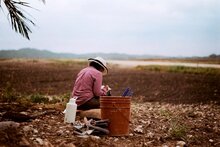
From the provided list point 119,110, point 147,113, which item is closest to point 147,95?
point 147,113

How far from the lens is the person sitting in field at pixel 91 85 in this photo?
8156mm

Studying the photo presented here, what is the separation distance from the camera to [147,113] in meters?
10.4

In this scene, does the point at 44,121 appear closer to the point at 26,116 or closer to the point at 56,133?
the point at 26,116

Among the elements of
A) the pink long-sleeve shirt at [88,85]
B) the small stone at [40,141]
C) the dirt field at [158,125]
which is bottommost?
the dirt field at [158,125]

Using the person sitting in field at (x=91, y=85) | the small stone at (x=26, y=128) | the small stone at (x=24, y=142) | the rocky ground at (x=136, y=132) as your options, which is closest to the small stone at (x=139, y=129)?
the rocky ground at (x=136, y=132)

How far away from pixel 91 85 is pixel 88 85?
0.22 feet

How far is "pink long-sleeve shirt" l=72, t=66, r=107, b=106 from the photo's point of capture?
26.7 feet

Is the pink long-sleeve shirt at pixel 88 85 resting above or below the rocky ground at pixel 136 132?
above

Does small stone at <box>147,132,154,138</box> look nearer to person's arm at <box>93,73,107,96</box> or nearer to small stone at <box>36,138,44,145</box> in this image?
person's arm at <box>93,73,107,96</box>

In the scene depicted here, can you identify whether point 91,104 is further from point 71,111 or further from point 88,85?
point 71,111

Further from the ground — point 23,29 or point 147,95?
point 23,29

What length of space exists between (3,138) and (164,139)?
9.52ft

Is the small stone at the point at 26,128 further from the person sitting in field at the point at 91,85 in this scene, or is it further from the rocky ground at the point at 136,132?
the person sitting in field at the point at 91,85

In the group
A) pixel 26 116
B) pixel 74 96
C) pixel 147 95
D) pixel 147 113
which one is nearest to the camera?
pixel 26 116
